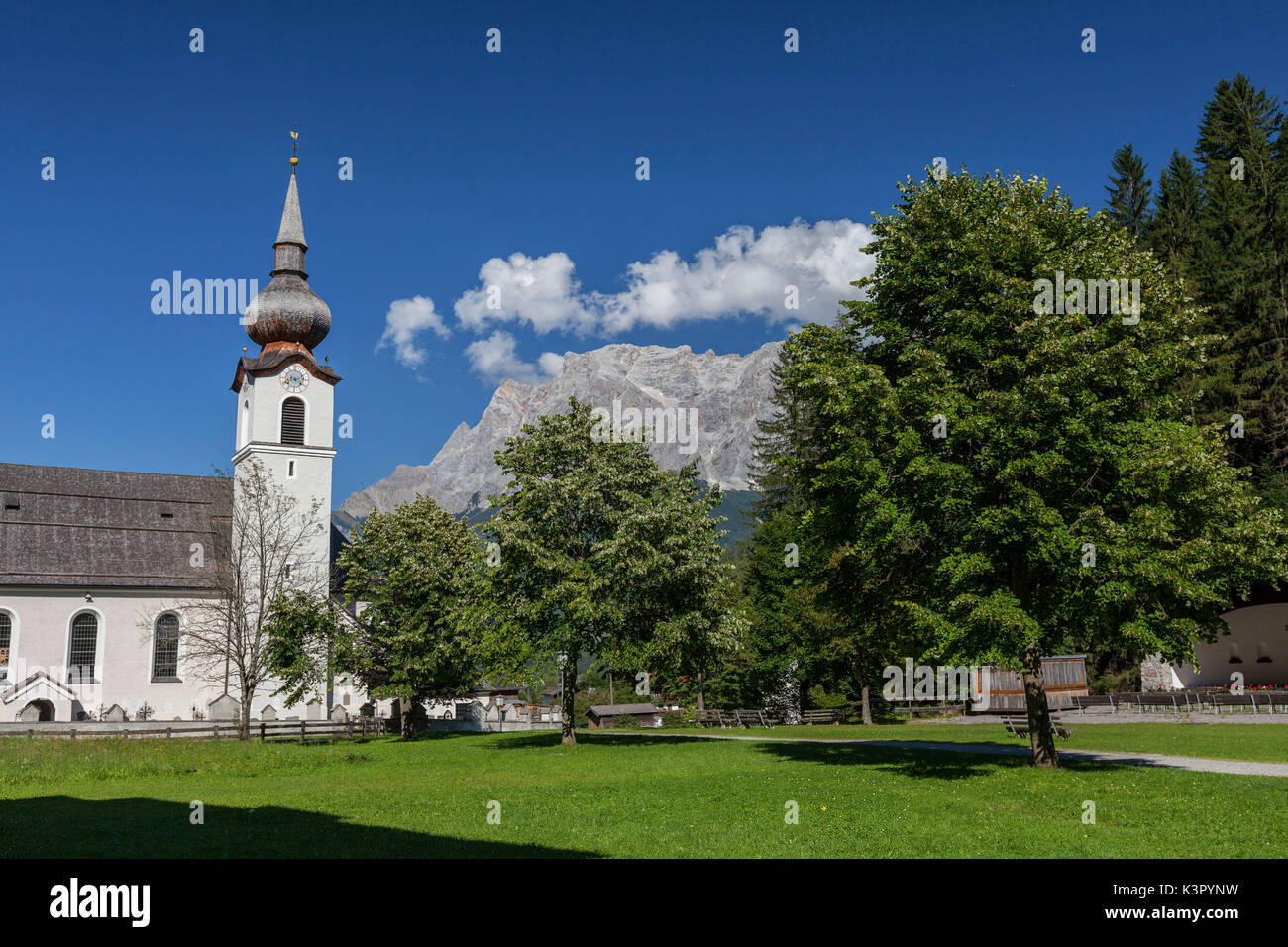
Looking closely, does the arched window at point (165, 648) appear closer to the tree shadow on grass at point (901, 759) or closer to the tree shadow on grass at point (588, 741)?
the tree shadow on grass at point (588, 741)

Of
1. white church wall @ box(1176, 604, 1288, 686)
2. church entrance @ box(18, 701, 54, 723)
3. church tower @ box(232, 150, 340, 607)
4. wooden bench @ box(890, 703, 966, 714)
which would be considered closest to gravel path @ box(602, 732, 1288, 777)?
wooden bench @ box(890, 703, 966, 714)

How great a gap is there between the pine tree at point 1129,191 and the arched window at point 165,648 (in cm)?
6279

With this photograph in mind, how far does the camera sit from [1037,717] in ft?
67.3

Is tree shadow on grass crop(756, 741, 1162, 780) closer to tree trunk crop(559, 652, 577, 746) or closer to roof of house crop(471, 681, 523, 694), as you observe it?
tree trunk crop(559, 652, 577, 746)

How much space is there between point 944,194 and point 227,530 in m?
47.0

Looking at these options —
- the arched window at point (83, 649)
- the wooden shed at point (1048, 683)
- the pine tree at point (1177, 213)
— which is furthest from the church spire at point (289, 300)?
the pine tree at point (1177, 213)

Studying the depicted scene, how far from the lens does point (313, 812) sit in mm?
15055

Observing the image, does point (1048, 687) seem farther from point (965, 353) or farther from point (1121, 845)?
point (1121, 845)

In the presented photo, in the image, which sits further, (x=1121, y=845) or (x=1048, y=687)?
(x=1048, y=687)

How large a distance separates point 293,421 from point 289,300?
753cm

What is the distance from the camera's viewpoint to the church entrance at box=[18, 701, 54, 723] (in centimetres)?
4716

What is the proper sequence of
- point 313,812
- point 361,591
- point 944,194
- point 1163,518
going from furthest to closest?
point 361,591, point 944,194, point 1163,518, point 313,812

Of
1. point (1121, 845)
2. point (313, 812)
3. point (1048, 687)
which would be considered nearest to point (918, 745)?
point (1121, 845)

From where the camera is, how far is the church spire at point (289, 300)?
5781 cm
